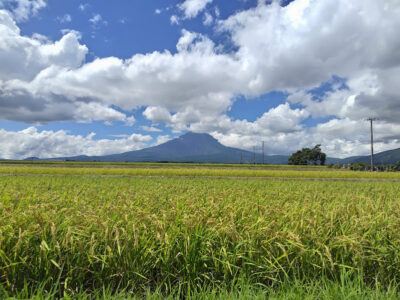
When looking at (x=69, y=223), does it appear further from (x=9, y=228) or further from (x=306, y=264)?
(x=306, y=264)

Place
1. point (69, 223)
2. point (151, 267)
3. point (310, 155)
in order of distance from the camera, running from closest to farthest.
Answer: point (151, 267)
point (69, 223)
point (310, 155)

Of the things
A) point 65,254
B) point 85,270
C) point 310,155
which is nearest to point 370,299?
point 85,270

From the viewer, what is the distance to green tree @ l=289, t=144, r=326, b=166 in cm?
13662

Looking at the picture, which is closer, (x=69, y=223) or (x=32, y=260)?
(x=32, y=260)

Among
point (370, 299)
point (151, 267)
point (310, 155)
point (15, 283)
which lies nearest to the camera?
point (370, 299)

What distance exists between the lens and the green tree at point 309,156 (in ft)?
448

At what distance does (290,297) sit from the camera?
9.29 ft

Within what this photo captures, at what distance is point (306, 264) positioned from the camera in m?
3.65

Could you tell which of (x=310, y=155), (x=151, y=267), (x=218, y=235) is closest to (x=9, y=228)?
(x=151, y=267)

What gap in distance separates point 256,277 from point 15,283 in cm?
389

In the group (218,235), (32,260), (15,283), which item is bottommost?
(15,283)

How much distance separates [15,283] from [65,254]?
784 millimetres

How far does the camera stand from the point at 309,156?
5389 inches

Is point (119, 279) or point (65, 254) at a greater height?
point (65, 254)
